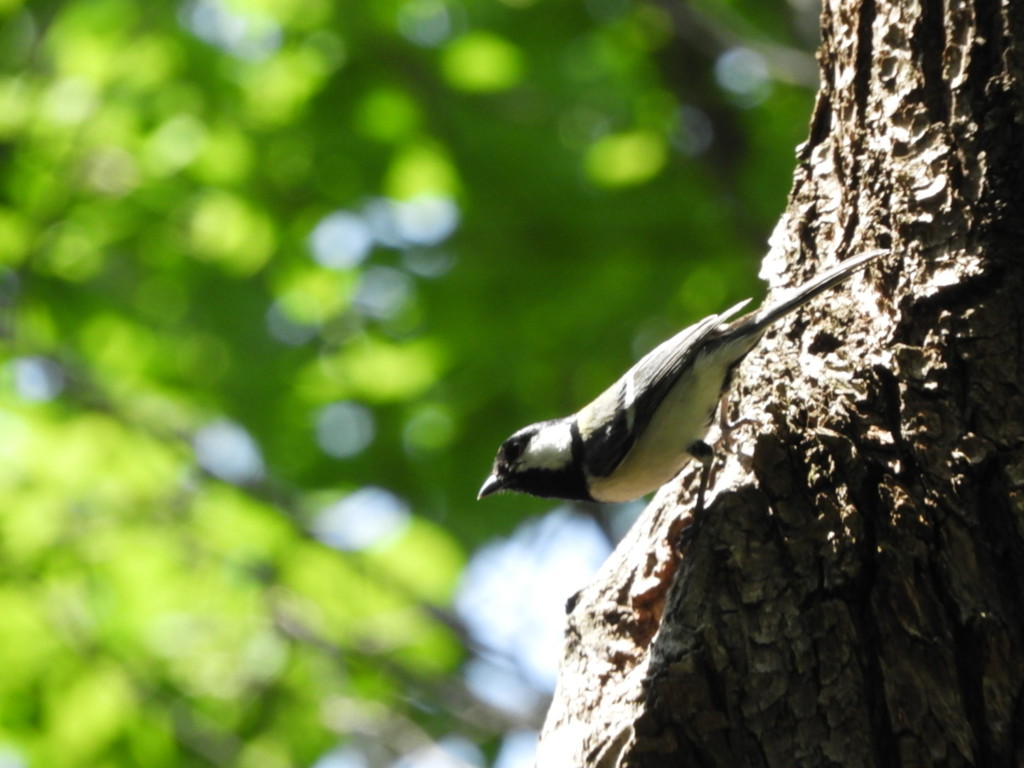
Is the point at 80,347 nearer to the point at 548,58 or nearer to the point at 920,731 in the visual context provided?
the point at 548,58

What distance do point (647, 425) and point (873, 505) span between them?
1136 millimetres

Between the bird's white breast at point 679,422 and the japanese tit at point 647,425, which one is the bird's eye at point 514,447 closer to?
the japanese tit at point 647,425

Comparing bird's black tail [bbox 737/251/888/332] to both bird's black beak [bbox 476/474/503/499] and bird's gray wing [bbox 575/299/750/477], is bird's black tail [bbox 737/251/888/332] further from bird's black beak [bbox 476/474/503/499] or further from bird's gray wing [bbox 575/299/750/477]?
bird's black beak [bbox 476/474/503/499]

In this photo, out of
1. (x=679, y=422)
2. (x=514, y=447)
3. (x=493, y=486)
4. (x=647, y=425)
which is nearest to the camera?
(x=679, y=422)

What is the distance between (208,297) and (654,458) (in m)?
2.68

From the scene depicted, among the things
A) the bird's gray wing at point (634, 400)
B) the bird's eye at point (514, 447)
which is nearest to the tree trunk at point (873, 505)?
the bird's gray wing at point (634, 400)

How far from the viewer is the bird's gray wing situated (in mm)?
3504

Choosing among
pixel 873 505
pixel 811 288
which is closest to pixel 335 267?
pixel 811 288

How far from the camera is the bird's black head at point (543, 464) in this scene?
3.87m

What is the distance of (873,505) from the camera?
2.49 metres

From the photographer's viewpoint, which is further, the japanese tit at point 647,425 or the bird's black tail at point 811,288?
the japanese tit at point 647,425

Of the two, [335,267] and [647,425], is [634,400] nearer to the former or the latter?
[647,425]

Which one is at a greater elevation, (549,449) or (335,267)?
(335,267)

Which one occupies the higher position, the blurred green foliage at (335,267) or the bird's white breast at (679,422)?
the blurred green foliage at (335,267)
